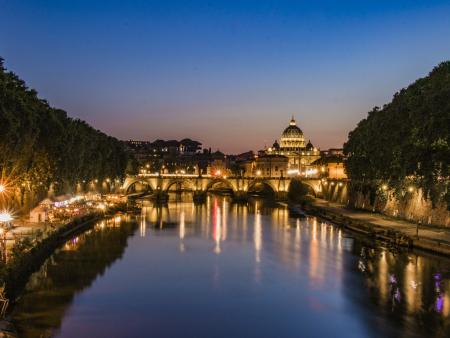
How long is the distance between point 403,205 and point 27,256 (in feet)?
116

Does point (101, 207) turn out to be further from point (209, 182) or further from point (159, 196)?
point (209, 182)

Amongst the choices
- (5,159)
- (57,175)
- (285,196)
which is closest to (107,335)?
(5,159)

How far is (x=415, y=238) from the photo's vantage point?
39.8 metres

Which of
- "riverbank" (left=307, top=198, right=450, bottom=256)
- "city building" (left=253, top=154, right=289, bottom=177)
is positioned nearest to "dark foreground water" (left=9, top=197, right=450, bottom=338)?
"riverbank" (left=307, top=198, right=450, bottom=256)

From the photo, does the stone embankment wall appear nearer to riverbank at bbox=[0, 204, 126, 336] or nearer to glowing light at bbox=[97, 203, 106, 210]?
riverbank at bbox=[0, 204, 126, 336]

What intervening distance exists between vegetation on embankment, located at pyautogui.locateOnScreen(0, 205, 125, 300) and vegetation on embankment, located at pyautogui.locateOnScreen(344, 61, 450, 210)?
23676 mm

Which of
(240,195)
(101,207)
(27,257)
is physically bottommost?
(27,257)

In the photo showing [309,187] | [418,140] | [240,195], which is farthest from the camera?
[309,187]

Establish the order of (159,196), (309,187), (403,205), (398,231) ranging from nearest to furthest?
(398,231) < (403,205) < (159,196) < (309,187)

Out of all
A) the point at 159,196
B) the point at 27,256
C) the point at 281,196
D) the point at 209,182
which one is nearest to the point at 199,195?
the point at 209,182

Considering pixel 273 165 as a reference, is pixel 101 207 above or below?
below

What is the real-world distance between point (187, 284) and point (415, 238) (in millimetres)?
16976

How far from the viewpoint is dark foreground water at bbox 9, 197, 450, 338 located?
75.8 feet

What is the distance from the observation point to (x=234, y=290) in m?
29.5
